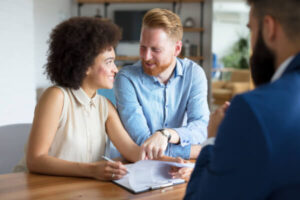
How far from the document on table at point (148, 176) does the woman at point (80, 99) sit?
12.5 inches

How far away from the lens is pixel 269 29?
2.34 ft

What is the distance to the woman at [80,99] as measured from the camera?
149 centimetres

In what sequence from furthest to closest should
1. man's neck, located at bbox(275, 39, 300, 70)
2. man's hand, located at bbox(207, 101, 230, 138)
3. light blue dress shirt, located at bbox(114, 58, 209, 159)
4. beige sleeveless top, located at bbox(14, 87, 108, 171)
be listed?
light blue dress shirt, located at bbox(114, 58, 209, 159)
beige sleeveless top, located at bbox(14, 87, 108, 171)
man's hand, located at bbox(207, 101, 230, 138)
man's neck, located at bbox(275, 39, 300, 70)

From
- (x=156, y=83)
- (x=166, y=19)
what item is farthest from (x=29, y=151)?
(x=166, y=19)

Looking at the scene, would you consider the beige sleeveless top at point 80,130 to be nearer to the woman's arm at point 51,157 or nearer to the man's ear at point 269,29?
the woman's arm at point 51,157

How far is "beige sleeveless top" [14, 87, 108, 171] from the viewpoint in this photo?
153cm

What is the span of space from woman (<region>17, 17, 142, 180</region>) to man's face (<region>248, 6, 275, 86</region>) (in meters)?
0.87

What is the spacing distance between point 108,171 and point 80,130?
1.25ft

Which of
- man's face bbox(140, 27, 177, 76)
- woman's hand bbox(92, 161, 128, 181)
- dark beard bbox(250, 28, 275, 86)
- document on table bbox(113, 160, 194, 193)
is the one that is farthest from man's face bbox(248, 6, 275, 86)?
man's face bbox(140, 27, 177, 76)

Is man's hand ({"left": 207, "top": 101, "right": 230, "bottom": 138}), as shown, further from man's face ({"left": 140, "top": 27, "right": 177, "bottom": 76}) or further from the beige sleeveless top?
man's face ({"left": 140, "top": 27, "right": 177, "bottom": 76})

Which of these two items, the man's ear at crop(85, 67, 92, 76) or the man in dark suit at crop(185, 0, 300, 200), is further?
the man's ear at crop(85, 67, 92, 76)

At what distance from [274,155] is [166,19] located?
138cm

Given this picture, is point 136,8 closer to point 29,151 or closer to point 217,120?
point 29,151

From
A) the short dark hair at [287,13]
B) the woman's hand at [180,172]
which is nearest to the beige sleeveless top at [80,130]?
the woman's hand at [180,172]
